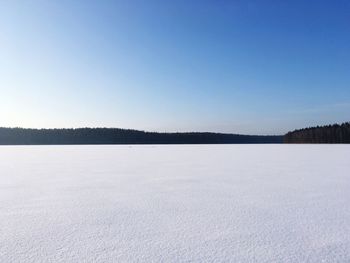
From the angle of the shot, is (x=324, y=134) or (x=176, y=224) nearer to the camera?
(x=176, y=224)

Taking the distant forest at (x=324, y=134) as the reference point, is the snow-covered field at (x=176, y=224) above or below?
below

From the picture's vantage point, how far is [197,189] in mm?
4094

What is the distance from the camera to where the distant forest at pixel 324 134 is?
44.7 meters

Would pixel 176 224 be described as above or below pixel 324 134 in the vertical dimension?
below

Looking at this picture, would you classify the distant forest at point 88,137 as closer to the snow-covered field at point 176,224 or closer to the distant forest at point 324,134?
the distant forest at point 324,134

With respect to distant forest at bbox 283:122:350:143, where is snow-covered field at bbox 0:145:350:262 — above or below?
below

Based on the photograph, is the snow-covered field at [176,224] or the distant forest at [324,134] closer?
the snow-covered field at [176,224]

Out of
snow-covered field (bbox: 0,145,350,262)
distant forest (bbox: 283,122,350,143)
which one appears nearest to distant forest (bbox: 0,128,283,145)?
distant forest (bbox: 283,122,350,143)

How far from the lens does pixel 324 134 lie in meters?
48.2

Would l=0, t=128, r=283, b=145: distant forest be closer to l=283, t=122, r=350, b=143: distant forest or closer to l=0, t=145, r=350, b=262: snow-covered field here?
l=283, t=122, r=350, b=143: distant forest

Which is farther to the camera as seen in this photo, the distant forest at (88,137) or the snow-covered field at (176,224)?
the distant forest at (88,137)

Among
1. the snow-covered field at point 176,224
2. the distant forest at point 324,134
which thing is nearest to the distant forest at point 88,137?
the distant forest at point 324,134

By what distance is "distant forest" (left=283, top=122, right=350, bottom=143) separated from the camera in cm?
4467

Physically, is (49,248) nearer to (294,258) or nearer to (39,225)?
(39,225)
